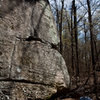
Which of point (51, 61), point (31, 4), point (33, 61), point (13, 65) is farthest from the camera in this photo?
point (31, 4)

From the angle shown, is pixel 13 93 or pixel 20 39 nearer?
pixel 13 93

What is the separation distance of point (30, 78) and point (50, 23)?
1749 millimetres

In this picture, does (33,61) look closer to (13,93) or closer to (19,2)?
(13,93)

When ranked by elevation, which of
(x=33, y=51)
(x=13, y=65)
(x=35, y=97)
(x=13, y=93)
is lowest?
(x=35, y=97)

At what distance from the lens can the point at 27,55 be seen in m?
2.73

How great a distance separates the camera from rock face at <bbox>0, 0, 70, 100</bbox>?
2.40 m

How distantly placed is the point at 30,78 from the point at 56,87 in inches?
27.9

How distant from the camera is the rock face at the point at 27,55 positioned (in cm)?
240

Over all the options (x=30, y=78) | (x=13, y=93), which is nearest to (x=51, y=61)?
(x=30, y=78)

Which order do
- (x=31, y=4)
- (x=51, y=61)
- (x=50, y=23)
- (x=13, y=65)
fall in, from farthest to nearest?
(x=50, y=23) → (x=31, y=4) → (x=51, y=61) → (x=13, y=65)

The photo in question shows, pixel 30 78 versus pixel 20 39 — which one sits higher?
pixel 20 39

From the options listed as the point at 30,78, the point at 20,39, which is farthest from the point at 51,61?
the point at 20,39

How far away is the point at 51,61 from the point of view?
3.02 meters

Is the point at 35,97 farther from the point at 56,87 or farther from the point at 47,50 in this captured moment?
the point at 47,50
